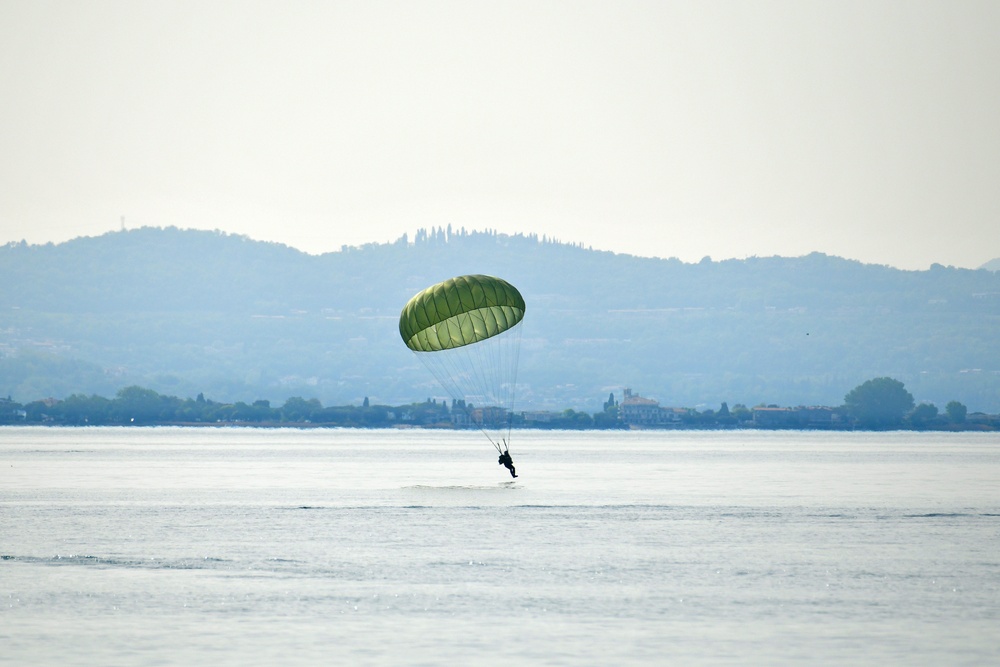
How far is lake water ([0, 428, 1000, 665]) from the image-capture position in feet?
112

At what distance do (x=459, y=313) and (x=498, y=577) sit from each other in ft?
90.6

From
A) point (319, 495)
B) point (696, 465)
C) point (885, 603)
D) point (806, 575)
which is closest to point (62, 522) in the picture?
point (319, 495)

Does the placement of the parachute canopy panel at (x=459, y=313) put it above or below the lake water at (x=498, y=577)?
above

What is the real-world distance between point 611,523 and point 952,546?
1516cm

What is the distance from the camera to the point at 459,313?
235 feet

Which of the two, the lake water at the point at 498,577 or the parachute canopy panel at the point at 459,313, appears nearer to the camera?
the lake water at the point at 498,577

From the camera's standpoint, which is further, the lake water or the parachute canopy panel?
the parachute canopy panel

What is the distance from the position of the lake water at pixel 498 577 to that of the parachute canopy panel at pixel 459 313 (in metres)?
8.30

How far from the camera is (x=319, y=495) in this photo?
282 feet

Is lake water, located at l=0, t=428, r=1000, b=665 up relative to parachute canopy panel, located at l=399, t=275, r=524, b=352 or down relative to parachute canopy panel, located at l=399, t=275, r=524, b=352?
down

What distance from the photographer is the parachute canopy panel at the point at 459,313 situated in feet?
235

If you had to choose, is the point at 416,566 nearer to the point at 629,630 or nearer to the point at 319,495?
the point at 629,630

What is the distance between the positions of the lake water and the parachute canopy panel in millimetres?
8302

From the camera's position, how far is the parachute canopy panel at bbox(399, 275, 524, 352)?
7169 centimetres
